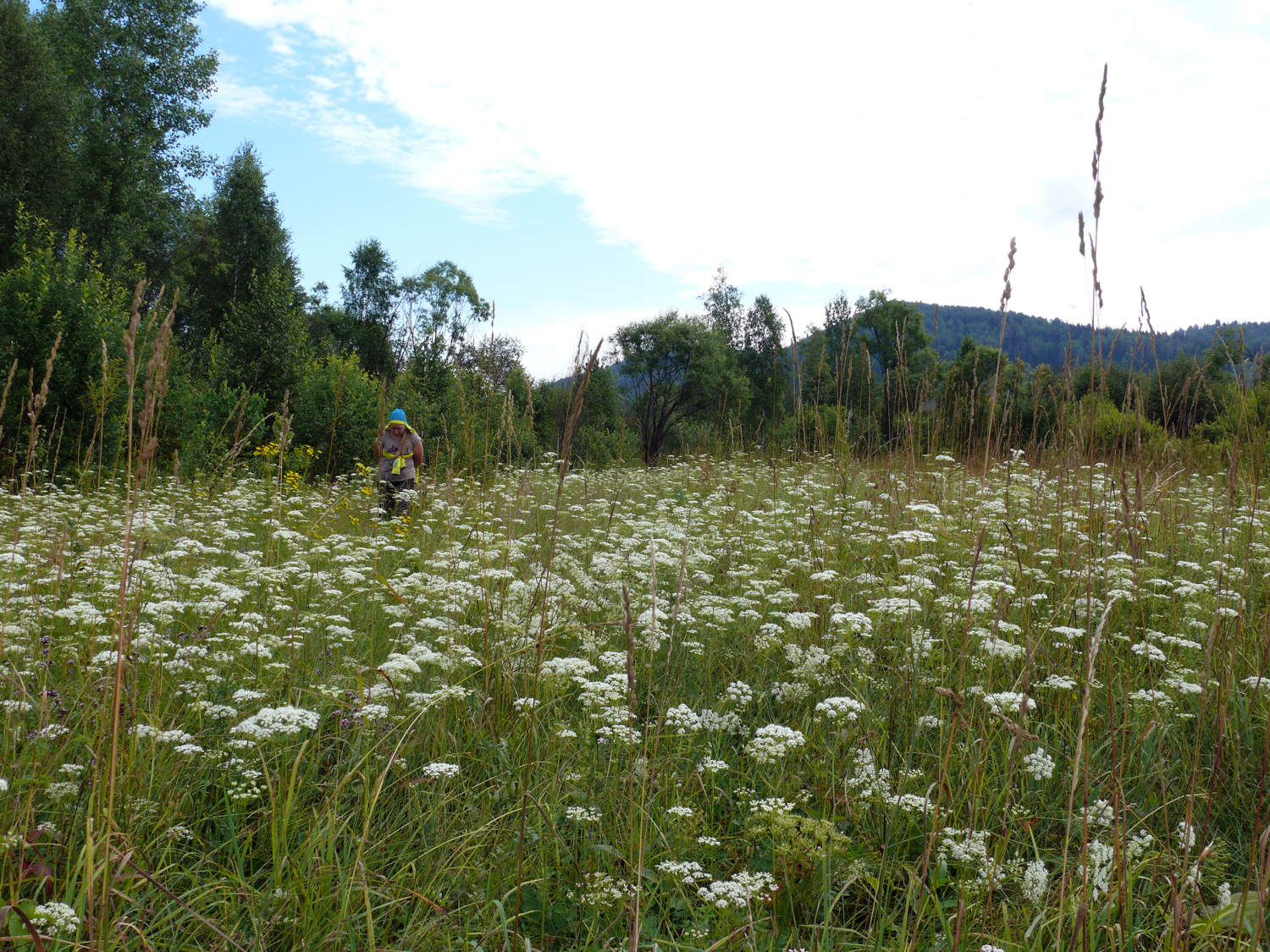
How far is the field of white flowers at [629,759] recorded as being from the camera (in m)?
1.50

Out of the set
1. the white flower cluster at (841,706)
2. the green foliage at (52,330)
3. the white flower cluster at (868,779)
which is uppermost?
the green foliage at (52,330)

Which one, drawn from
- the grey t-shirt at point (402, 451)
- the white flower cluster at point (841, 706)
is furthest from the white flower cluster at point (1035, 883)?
the grey t-shirt at point (402, 451)

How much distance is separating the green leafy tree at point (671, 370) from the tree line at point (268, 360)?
0.14m

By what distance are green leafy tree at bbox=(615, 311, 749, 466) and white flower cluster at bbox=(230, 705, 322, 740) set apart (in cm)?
3643

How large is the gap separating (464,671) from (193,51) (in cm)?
2971

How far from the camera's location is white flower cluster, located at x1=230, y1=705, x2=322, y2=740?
5.77 feet

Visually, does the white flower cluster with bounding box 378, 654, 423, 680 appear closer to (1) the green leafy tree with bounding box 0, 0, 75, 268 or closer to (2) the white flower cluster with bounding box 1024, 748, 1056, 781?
(2) the white flower cluster with bounding box 1024, 748, 1056, 781

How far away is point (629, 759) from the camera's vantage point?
5.69 feet

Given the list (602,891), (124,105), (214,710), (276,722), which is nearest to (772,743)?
(602,891)

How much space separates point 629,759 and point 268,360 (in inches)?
949

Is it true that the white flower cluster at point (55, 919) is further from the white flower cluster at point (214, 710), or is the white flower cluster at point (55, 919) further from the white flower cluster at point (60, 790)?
the white flower cluster at point (214, 710)

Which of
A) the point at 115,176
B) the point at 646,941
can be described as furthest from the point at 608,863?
the point at 115,176

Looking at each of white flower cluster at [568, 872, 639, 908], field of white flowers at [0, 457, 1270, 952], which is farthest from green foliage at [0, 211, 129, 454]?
white flower cluster at [568, 872, 639, 908]

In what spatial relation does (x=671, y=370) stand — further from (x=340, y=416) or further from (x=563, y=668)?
(x=563, y=668)
